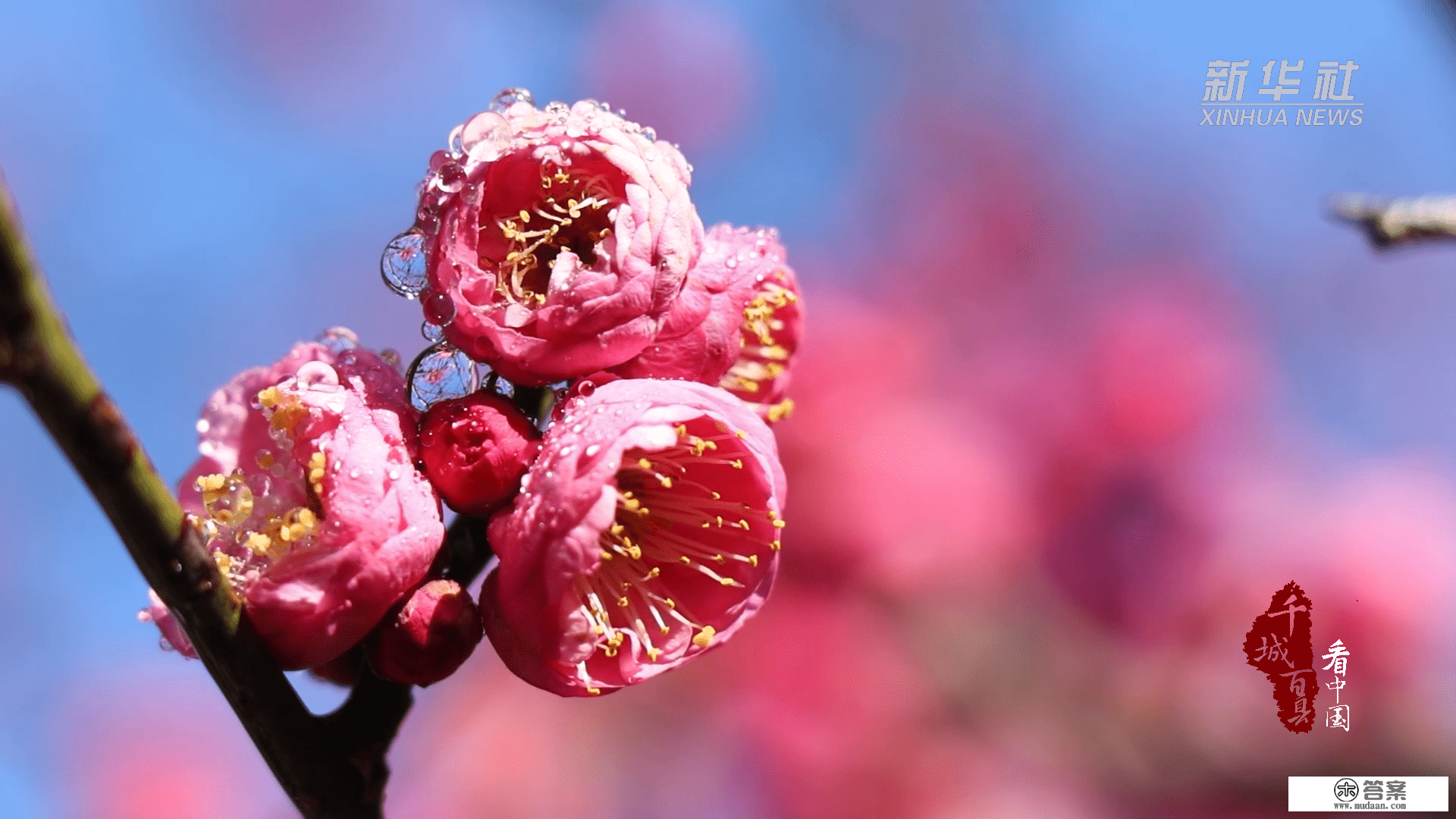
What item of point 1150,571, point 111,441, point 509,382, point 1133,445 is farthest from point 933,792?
point 111,441

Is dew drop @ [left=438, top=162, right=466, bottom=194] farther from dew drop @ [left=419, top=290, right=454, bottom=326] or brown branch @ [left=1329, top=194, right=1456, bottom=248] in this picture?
brown branch @ [left=1329, top=194, right=1456, bottom=248]

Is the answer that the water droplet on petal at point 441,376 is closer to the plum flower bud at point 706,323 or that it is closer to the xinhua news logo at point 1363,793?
the plum flower bud at point 706,323

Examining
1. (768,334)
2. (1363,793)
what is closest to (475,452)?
(768,334)

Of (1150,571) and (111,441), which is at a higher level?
(1150,571)

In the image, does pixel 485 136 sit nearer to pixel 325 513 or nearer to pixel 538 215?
pixel 538 215

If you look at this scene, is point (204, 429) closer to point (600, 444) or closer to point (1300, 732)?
point (600, 444)

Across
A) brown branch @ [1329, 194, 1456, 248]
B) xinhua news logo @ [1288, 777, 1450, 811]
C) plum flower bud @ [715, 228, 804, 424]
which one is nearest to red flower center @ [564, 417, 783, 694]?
plum flower bud @ [715, 228, 804, 424]
